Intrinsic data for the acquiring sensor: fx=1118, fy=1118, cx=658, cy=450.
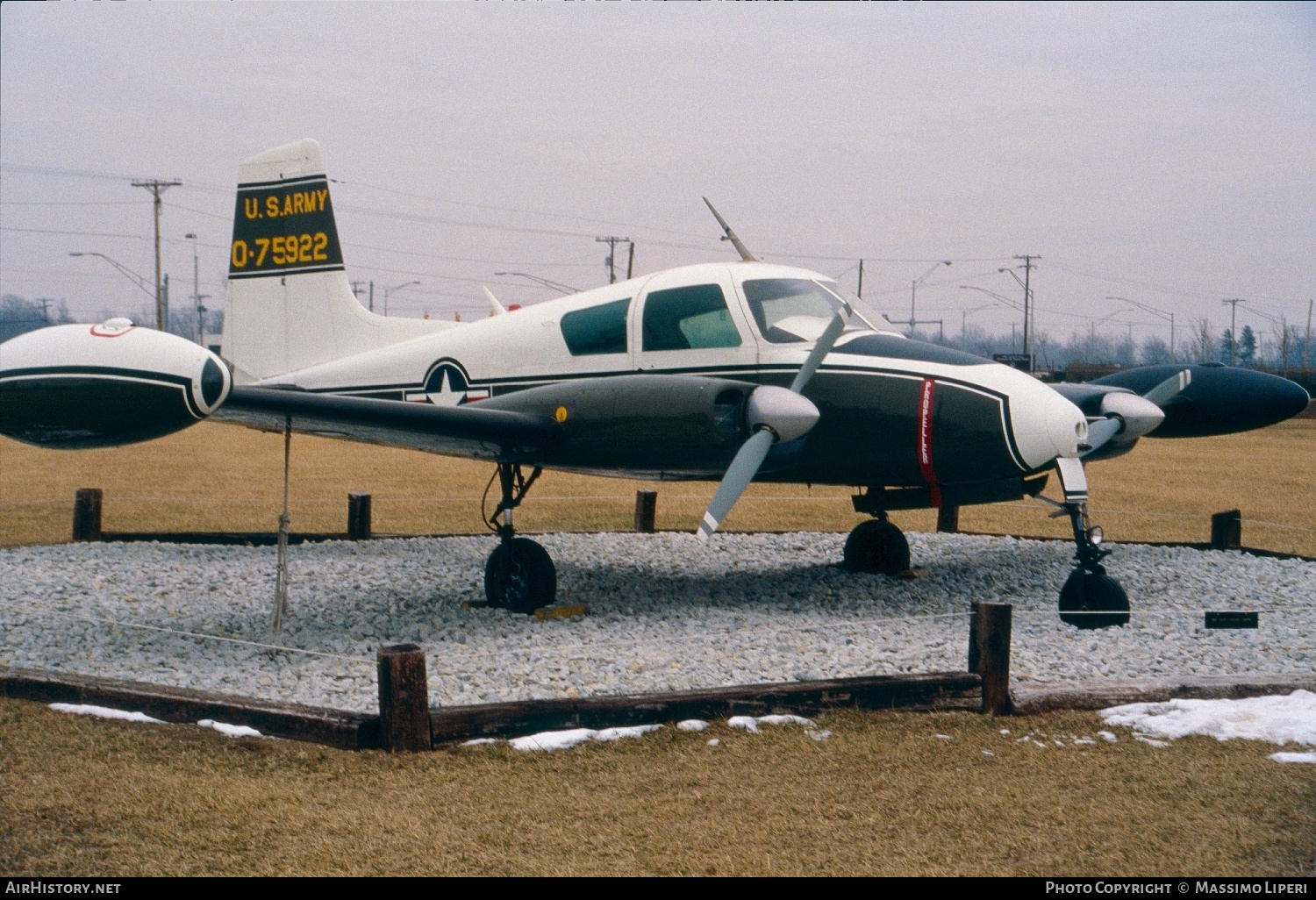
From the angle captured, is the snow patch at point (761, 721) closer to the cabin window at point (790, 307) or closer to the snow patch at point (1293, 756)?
the snow patch at point (1293, 756)

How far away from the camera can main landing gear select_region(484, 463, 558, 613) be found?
34.3 ft

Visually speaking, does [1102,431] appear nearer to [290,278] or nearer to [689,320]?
[689,320]

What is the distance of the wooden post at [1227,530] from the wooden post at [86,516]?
13.7 m

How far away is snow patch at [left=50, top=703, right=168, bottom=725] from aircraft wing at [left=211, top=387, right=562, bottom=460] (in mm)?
2440

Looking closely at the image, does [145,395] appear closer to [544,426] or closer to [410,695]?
[410,695]

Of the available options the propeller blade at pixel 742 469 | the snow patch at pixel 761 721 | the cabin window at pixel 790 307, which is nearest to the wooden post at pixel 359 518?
the cabin window at pixel 790 307

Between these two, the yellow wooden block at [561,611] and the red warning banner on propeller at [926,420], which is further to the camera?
the yellow wooden block at [561,611]

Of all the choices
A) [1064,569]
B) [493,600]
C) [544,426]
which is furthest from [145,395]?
[1064,569]

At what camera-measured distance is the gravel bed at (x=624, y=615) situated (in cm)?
827

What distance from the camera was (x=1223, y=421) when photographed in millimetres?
12578

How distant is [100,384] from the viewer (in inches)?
274

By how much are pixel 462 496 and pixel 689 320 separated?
36.0 ft

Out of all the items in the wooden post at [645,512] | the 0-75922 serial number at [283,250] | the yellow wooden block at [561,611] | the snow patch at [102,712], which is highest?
the 0-75922 serial number at [283,250]

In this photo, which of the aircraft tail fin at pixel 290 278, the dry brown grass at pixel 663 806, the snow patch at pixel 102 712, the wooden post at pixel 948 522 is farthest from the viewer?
the wooden post at pixel 948 522
